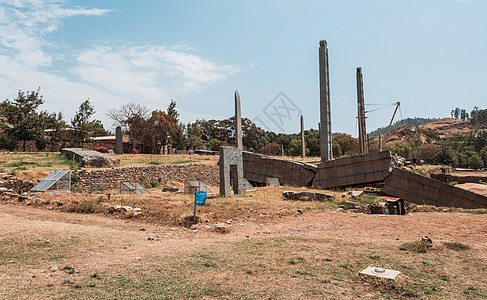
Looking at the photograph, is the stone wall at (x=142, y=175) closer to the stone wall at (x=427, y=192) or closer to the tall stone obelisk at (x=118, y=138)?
the tall stone obelisk at (x=118, y=138)

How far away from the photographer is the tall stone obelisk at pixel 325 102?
22938mm

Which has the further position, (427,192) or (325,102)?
(325,102)

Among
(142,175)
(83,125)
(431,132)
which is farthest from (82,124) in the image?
(431,132)

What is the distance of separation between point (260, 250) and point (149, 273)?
99.8 inches

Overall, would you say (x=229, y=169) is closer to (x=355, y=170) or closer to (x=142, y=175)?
(x=355, y=170)

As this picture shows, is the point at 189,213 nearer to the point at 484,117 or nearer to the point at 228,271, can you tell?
the point at 228,271

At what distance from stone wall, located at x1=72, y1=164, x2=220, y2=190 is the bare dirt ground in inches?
445

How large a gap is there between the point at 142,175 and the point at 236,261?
66.3ft

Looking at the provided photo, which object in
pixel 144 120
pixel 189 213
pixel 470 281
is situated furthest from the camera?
pixel 144 120

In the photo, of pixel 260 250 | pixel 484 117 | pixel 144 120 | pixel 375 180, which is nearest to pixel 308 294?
pixel 260 250

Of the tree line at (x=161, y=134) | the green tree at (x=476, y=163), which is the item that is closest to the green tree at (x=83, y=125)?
the tree line at (x=161, y=134)

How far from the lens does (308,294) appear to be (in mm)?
4461

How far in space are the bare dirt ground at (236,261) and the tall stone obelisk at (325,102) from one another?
1323 cm

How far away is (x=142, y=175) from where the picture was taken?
80.9ft
